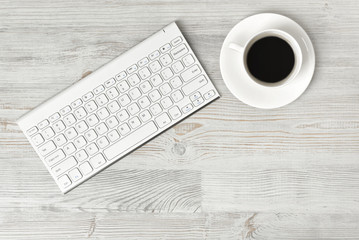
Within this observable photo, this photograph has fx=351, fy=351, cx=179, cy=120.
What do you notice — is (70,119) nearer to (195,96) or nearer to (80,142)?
(80,142)

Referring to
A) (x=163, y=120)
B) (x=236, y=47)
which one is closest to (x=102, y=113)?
(x=163, y=120)

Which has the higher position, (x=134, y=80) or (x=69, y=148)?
(x=134, y=80)

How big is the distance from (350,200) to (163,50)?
49cm

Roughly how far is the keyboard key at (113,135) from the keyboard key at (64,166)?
86 millimetres

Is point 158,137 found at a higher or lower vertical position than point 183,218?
higher

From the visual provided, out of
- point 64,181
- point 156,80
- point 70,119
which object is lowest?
point 64,181

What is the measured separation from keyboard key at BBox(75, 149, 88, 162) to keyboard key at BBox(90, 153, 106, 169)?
0.02 m

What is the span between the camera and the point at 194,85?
2.33ft

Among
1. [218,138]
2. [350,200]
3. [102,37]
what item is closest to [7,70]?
[102,37]

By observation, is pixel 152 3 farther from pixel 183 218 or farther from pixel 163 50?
pixel 183 218

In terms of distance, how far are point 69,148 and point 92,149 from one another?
0.16ft

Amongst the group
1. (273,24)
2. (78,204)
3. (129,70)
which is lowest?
(78,204)

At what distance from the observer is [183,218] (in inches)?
28.8

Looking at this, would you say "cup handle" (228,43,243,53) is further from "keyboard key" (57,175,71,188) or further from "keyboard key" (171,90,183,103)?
"keyboard key" (57,175,71,188)
